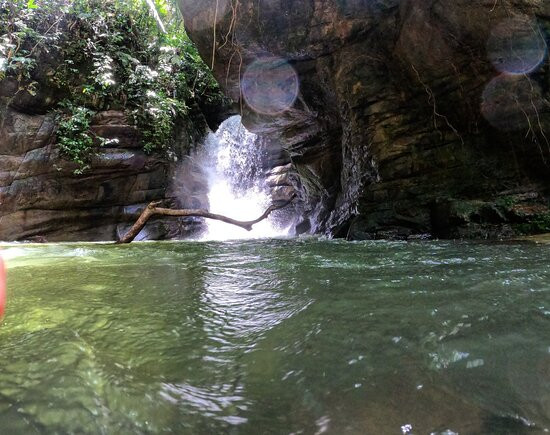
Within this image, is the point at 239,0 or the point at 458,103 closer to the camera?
the point at 458,103

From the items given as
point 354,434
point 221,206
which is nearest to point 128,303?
point 354,434

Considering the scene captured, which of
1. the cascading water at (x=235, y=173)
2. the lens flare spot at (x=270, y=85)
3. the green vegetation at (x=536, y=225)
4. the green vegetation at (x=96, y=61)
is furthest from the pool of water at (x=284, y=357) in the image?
the cascading water at (x=235, y=173)

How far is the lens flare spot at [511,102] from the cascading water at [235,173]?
31.9 feet

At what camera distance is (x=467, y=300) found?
2150 mm

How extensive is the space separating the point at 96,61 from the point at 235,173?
6.73 meters

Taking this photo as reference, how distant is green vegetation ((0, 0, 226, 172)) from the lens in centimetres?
1093

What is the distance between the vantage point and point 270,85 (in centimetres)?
935

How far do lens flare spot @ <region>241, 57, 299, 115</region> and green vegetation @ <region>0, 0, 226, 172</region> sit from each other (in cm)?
284

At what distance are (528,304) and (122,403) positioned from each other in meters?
2.03

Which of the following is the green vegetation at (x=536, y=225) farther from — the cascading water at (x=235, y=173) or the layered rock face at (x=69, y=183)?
the layered rock face at (x=69, y=183)

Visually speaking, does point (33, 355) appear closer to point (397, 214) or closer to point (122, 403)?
point (122, 403)

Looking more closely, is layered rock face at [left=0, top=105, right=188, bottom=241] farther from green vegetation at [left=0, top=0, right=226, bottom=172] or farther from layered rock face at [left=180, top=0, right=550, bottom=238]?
layered rock face at [left=180, top=0, right=550, bottom=238]

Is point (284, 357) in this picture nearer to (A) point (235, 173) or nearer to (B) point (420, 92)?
(B) point (420, 92)

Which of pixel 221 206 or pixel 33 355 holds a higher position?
pixel 221 206
